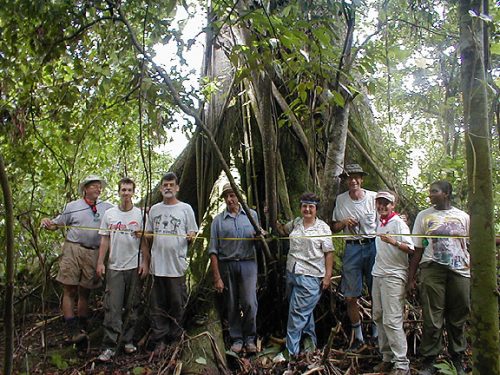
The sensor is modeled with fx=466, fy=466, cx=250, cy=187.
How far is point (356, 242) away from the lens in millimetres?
4496

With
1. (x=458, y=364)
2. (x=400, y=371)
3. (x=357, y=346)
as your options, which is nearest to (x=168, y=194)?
(x=357, y=346)

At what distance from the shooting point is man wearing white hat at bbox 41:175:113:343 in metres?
4.61

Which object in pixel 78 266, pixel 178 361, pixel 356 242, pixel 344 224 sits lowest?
pixel 178 361

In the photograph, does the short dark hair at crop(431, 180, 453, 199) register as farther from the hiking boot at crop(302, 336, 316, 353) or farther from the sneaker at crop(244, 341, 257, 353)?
the sneaker at crop(244, 341, 257, 353)

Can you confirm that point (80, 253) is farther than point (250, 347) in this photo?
Yes

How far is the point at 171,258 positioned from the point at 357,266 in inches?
70.2

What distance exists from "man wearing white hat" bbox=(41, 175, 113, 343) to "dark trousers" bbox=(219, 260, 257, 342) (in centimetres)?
137

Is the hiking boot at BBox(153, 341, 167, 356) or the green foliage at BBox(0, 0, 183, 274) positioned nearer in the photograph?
the green foliage at BBox(0, 0, 183, 274)

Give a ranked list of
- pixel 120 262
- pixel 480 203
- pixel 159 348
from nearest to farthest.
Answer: pixel 480 203 → pixel 159 348 → pixel 120 262

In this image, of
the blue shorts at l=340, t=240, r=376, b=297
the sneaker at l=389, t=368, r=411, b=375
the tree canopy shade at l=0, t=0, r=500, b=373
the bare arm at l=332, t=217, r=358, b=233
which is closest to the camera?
the tree canopy shade at l=0, t=0, r=500, b=373

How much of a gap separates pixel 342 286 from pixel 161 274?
5.71 feet

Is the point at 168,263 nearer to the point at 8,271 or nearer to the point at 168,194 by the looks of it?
the point at 168,194

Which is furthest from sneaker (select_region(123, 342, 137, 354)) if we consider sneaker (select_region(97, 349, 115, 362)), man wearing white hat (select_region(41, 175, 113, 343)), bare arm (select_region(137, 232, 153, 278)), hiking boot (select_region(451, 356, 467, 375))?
hiking boot (select_region(451, 356, 467, 375))

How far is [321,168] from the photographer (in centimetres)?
568
